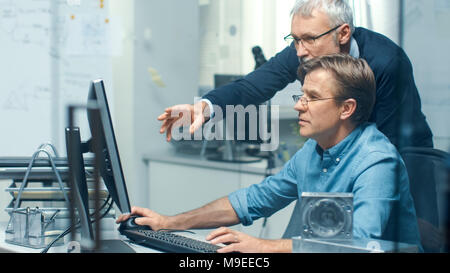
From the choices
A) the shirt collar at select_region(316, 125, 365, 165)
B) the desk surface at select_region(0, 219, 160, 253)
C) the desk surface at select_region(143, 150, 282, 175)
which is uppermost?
the shirt collar at select_region(316, 125, 365, 165)

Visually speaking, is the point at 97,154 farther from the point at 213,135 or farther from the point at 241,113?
the point at 213,135

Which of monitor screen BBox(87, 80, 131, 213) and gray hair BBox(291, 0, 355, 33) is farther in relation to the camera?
gray hair BBox(291, 0, 355, 33)

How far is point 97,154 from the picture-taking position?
30.4 inches

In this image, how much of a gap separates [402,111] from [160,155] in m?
1.98

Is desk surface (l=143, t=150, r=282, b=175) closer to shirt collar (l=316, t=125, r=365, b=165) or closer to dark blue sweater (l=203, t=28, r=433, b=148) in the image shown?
dark blue sweater (l=203, t=28, r=433, b=148)

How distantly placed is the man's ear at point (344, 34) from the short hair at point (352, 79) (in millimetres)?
228

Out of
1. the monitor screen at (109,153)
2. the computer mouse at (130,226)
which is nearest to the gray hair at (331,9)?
the monitor screen at (109,153)

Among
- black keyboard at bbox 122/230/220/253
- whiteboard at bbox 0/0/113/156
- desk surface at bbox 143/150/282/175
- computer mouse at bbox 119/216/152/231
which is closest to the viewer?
black keyboard at bbox 122/230/220/253

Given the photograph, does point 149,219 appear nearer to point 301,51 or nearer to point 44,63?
point 301,51

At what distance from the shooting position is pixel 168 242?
4.64 ft

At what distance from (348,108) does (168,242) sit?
58 centimetres

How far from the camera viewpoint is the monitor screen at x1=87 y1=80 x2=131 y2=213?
1.30m

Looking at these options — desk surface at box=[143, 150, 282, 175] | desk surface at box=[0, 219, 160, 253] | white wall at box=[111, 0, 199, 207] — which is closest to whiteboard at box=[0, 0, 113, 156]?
white wall at box=[111, 0, 199, 207]

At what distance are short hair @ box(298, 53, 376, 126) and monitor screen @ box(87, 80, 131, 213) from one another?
1.78 feet
